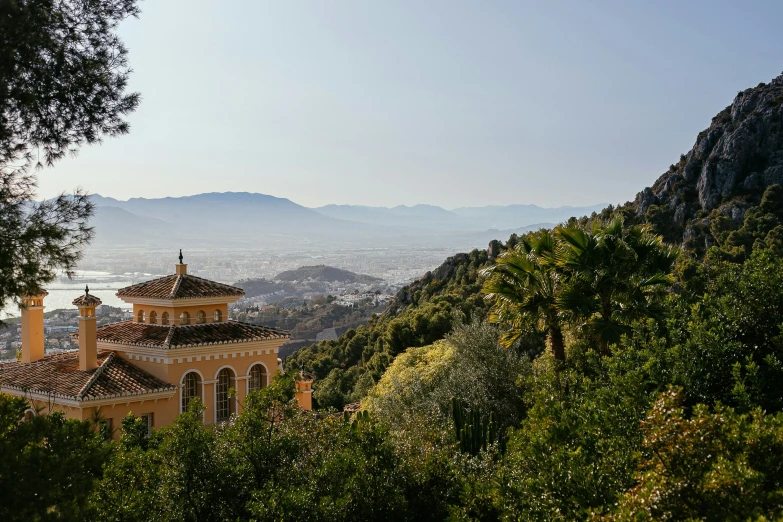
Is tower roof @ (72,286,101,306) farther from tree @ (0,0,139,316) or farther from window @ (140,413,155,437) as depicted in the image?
tree @ (0,0,139,316)

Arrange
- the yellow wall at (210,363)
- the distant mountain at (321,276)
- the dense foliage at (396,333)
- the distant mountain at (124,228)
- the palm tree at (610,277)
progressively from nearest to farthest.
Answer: the palm tree at (610,277) → the yellow wall at (210,363) → the dense foliage at (396,333) → the distant mountain at (321,276) → the distant mountain at (124,228)

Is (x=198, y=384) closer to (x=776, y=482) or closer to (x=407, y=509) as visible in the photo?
(x=407, y=509)

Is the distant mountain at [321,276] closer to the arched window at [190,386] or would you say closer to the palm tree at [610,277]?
the arched window at [190,386]

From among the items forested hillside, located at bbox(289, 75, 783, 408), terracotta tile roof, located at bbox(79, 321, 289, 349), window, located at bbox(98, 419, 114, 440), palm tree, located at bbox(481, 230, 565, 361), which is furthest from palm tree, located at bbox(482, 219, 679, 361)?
forested hillside, located at bbox(289, 75, 783, 408)

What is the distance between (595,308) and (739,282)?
3.61 meters

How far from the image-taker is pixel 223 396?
16.9 meters

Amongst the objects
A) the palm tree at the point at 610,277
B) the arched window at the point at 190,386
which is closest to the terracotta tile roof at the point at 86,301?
the arched window at the point at 190,386

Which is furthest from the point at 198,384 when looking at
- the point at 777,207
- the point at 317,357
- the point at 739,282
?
the point at 777,207

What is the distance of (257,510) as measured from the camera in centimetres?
703

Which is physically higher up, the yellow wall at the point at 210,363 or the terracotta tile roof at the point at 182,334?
the terracotta tile roof at the point at 182,334

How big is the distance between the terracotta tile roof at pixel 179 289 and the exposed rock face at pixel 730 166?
31.0m

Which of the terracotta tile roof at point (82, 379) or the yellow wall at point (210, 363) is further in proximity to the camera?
the yellow wall at point (210, 363)

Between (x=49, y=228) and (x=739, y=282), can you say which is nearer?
(x=49, y=228)

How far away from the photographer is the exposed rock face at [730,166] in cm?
4456
